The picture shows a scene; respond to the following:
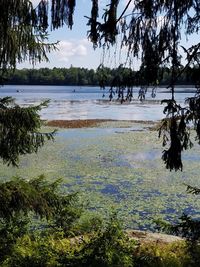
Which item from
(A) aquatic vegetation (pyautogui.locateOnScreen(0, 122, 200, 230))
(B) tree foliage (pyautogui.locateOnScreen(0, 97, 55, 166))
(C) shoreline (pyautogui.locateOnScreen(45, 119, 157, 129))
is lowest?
(A) aquatic vegetation (pyautogui.locateOnScreen(0, 122, 200, 230))

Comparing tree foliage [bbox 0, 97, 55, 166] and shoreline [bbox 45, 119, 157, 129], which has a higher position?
tree foliage [bbox 0, 97, 55, 166]

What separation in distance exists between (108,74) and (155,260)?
265 centimetres

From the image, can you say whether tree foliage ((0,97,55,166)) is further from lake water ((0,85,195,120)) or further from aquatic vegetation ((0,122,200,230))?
lake water ((0,85,195,120))

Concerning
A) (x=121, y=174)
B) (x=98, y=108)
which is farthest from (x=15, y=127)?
(x=98, y=108)

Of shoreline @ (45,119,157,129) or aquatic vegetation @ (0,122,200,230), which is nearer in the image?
aquatic vegetation @ (0,122,200,230)

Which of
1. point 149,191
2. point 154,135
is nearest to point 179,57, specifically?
point 149,191

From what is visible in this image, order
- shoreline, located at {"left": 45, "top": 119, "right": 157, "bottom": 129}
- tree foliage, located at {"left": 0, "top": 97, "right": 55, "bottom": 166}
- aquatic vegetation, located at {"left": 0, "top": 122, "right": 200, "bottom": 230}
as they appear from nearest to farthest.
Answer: tree foliage, located at {"left": 0, "top": 97, "right": 55, "bottom": 166} → aquatic vegetation, located at {"left": 0, "top": 122, "right": 200, "bottom": 230} → shoreline, located at {"left": 45, "top": 119, "right": 157, "bottom": 129}

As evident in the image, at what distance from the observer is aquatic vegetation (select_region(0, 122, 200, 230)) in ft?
38.7

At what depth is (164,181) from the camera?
15.2 meters

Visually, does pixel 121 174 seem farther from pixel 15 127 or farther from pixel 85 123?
pixel 85 123

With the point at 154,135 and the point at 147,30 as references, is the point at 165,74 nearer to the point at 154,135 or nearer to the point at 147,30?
the point at 147,30

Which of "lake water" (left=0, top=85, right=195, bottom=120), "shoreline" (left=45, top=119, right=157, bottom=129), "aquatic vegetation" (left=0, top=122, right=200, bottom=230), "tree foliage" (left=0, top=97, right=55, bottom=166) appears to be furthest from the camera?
"lake water" (left=0, top=85, right=195, bottom=120)

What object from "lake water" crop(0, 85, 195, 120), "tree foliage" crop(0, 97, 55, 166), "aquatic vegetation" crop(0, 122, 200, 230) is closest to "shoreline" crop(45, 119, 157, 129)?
"lake water" crop(0, 85, 195, 120)

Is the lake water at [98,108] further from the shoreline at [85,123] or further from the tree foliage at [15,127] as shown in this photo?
the tree foliage at [15,127]
